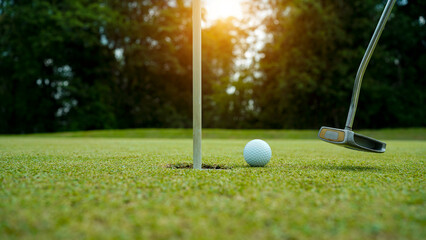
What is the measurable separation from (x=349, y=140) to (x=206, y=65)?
24.7m

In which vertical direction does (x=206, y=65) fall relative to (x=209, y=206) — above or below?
above

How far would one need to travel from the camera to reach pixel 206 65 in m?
27.6

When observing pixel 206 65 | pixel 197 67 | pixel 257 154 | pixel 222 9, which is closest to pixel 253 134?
pixel 257 154

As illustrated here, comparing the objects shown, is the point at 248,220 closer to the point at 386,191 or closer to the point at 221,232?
the point at 221,232

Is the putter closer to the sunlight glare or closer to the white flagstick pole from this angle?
the white flagstick pole

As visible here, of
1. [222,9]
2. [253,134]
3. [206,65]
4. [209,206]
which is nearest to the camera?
[209,206]

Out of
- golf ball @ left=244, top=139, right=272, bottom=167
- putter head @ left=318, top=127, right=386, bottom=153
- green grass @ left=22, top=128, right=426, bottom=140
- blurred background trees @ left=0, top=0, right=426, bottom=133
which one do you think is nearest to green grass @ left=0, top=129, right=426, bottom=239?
putter head @ left=318, top=127, right=386, bottom=153

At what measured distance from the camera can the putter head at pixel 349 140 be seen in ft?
11.3

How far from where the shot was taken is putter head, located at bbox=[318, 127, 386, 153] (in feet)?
11.3

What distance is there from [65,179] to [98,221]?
1298 millimetres

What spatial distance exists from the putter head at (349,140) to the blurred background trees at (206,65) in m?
18.8

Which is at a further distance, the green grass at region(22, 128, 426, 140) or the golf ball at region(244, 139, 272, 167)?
the green grass at region(22, 128, 426, 140)

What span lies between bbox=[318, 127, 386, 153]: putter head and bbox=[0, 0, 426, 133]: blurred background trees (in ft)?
61.8

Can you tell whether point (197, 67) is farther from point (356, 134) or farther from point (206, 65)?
point (206, 65)
